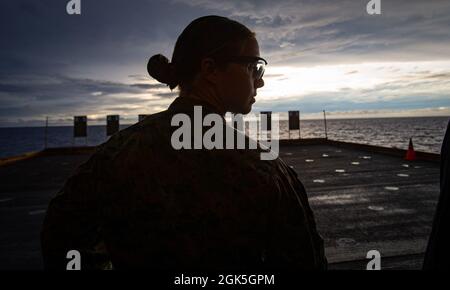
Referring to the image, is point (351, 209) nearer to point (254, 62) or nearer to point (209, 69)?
point (254, 62)

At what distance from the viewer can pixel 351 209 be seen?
6.55 m

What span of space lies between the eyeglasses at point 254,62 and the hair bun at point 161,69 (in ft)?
0.98

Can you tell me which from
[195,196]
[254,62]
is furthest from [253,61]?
[195,196]

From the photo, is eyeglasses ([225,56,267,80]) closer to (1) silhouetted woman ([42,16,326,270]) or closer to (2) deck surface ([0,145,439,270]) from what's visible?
(1) silhouetted woman ([42,16,326,270])

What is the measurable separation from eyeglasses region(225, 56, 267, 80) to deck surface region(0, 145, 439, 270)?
3232 mm

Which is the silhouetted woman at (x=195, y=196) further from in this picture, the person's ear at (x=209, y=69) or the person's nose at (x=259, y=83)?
the person's nose at (x=259, y=83)

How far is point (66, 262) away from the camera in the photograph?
1.46m

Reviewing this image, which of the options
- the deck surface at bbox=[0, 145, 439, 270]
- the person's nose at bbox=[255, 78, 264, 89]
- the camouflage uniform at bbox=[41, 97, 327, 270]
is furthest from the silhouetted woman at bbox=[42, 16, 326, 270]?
the deck surface at bbox=[0, 145, 439, 270]

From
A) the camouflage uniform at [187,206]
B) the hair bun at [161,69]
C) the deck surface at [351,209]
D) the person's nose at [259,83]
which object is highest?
the hair bun at [161,69]

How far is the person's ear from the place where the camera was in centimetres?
139

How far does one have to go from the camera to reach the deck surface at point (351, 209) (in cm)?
441

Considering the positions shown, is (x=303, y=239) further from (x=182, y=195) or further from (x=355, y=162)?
(x=355, y=162)

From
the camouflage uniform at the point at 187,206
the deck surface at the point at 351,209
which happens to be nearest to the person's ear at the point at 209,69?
the camouflage uniform at the point at 187,206
